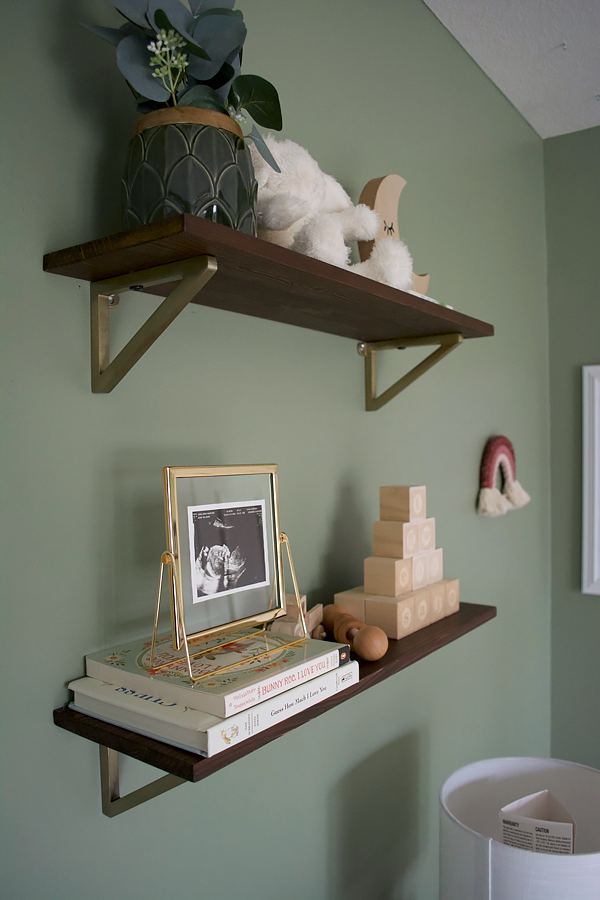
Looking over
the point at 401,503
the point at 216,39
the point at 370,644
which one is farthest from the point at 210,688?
the point at 216,39

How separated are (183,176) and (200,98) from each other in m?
0.10

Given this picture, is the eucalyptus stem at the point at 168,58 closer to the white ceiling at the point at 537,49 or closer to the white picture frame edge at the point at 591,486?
the white ceiling at the point at 537,49

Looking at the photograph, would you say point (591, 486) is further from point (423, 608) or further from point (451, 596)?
point (423, 608)

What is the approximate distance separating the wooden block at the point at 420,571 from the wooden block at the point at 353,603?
0.31 feet

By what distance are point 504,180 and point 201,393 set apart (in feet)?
4.86

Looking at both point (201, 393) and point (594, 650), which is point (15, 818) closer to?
point (201, 393)

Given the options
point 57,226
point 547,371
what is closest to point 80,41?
point 57,226

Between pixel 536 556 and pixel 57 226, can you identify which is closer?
pixel 57 226

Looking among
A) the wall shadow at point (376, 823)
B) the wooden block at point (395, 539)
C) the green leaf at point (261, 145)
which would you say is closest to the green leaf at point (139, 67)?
the green leaf at point (261, 145)

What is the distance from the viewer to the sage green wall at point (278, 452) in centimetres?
69

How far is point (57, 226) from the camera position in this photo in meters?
0.71

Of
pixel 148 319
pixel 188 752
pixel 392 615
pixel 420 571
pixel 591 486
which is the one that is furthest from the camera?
pixel 591 486

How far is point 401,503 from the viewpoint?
1.07m

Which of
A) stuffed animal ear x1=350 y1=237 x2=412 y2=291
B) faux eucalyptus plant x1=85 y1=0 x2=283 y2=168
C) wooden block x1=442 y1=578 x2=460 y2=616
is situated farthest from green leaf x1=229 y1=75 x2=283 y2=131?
wooden block x1=442 y1=578 x2=460 y2=616
